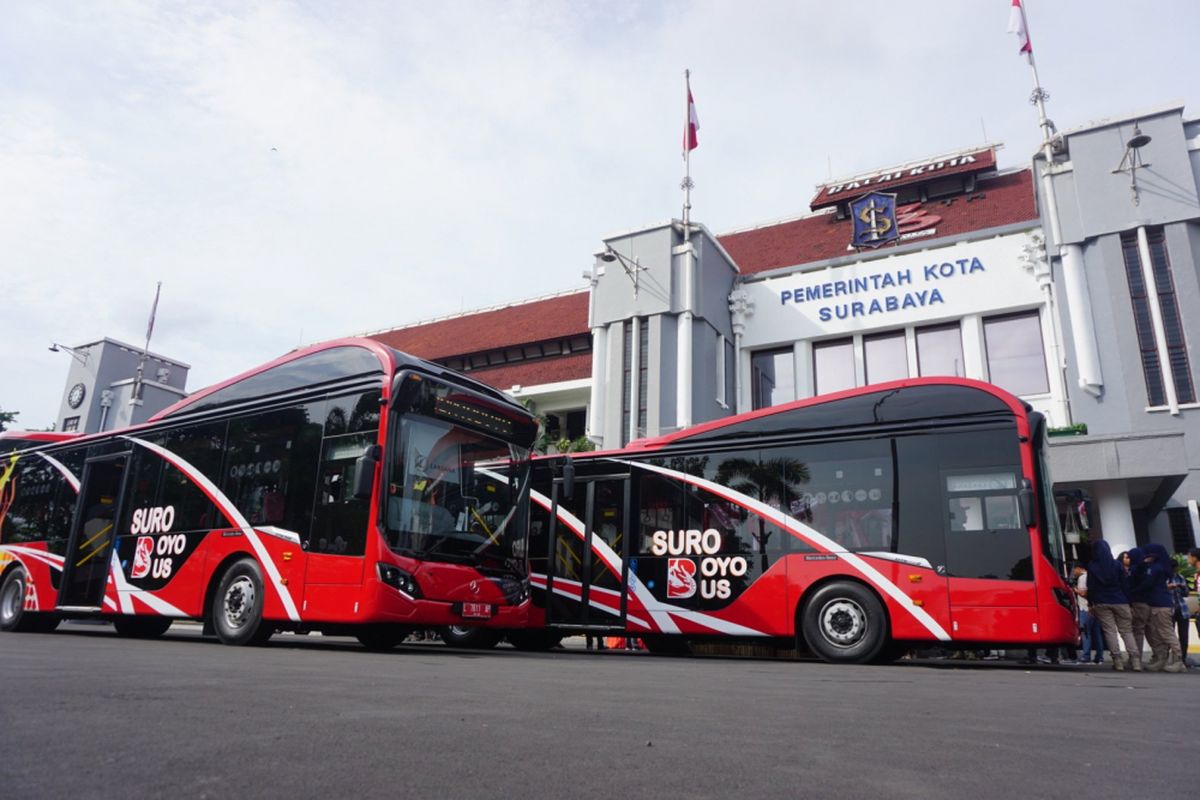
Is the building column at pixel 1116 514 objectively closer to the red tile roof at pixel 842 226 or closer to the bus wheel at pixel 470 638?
the red tile roof at pixel 842 226

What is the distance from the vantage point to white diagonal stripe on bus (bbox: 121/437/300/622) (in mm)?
9249

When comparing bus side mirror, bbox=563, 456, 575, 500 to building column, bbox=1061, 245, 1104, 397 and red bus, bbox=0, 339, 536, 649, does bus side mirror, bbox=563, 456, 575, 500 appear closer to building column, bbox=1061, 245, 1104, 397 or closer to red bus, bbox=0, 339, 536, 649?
red bus, bbox=0, 339, 536, 649

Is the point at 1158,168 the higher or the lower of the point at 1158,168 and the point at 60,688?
the higher

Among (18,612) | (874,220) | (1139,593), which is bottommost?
(18,612)

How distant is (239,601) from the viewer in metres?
9.75

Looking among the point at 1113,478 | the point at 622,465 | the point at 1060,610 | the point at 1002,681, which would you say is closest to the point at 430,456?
the point at 622,465

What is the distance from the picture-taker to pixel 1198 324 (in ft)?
58.5

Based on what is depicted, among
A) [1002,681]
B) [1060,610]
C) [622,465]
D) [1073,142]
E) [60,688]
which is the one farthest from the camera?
[1073,142]

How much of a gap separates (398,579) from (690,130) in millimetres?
20506

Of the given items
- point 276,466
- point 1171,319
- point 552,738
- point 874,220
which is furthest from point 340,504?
point 874,220

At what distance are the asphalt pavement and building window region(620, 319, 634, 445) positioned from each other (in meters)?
17.7

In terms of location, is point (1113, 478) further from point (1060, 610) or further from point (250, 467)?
point (250, 467)

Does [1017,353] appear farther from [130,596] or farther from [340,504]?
[130,596]

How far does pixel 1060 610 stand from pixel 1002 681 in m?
2.14
